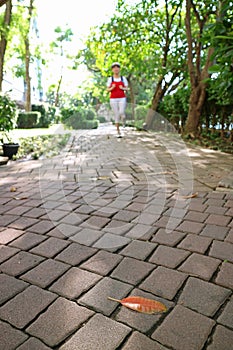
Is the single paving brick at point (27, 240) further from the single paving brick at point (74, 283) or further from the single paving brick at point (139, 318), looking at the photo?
the single paving brick at point (139, 318)

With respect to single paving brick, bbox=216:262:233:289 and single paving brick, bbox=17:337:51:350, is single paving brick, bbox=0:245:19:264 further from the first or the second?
single paving brick, bbox=216:262:233:289

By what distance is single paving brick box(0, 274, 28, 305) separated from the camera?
1.25 m

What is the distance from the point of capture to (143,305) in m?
1.15

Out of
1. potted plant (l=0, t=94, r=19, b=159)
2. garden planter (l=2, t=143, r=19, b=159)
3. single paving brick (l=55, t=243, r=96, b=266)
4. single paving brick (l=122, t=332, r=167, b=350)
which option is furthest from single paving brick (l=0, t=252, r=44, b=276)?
potted plant (l=0, t=94, r=19, b=159)

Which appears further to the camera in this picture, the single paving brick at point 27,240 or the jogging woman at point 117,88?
the jogging woman at point 117,88

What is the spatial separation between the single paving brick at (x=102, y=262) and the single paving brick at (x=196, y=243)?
40 centimetres

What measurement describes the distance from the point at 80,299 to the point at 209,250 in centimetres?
78

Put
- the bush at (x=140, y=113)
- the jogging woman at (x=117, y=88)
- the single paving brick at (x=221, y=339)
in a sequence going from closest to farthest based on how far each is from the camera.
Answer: the single paving brick at (x=221, y=339)
the jogging woman at (x=117, y=88)
the bush at (x=140, y=113)

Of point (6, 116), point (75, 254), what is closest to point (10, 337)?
point (75, 254)

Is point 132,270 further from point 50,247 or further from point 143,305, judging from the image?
point 50,247

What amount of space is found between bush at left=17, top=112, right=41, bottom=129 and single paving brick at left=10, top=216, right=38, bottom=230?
12626 mm

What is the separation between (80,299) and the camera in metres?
1.21

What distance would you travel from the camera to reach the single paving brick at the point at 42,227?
1911 mm

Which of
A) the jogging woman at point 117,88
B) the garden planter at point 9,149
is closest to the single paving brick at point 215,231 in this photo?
the garden planter at point 9,149
